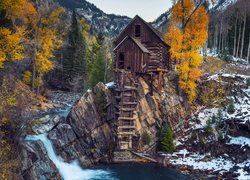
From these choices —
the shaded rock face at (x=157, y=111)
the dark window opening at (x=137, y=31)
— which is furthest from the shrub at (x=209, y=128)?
the dark window opening at (x=137, y=31)

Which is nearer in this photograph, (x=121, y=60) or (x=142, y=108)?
(x=142, y=108)

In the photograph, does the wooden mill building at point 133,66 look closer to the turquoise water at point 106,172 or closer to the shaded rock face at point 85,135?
the shaded rock face at point 85,135

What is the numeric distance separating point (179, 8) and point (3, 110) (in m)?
24.5

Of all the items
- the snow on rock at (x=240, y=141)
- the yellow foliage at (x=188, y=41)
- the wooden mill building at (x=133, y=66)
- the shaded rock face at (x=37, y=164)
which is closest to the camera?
the shaded rock face at (x=37, y=164)

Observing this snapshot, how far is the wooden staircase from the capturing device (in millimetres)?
29422

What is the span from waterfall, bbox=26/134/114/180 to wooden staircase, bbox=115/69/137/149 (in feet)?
15.6

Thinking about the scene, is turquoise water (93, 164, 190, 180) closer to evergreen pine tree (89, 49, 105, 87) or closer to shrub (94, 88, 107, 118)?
shrub (94, 88, 107, 118)

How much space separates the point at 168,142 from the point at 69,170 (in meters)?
10.6

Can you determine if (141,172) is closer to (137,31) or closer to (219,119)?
(219,119)

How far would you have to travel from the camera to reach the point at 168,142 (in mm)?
29844

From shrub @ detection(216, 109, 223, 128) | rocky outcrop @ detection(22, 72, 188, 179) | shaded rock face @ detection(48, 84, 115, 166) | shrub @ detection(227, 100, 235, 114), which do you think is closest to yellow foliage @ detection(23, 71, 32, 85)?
rocky outcrop @ detection(22, 72, 188, 179)

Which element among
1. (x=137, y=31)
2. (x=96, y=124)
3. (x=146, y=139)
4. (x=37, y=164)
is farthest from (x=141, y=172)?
(x=137, y=31)

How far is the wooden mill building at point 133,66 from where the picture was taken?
97.8ft

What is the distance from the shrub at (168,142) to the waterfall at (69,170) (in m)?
7.17
